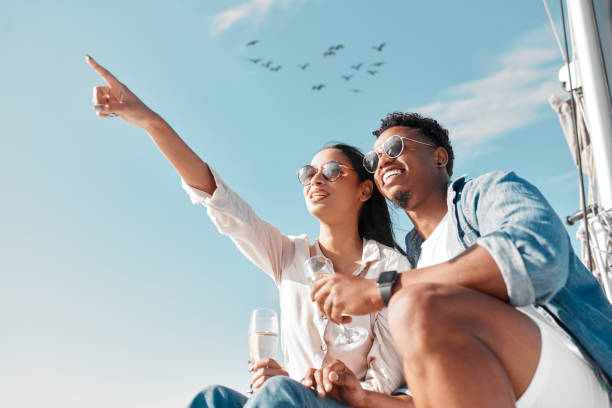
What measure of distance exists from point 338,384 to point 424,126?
2107 mm

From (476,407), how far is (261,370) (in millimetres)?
1556

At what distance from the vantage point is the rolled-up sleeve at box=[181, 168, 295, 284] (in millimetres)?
3834

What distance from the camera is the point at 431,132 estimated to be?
4242 millimetres

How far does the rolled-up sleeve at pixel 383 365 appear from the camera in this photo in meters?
3.25

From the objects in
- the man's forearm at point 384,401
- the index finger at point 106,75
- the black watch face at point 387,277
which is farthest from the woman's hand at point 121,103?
the man's forearm at point 384,401

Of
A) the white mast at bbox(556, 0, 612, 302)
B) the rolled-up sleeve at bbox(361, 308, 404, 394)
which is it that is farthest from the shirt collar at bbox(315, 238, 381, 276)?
the white mast at bbox(556, 0, 612, 302)

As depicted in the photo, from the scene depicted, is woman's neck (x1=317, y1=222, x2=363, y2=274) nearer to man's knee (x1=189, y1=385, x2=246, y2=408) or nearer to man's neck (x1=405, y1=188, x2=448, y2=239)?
man's neck (x1=405, y1=188, x2=448, y2=239)

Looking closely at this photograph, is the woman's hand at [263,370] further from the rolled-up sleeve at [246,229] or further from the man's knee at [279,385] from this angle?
the rolled-up sleeve at [246,229]

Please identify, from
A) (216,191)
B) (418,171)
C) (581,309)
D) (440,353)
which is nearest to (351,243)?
(418,171)

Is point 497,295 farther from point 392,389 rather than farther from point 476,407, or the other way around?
point 392,389

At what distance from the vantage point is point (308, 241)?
14.0 ft

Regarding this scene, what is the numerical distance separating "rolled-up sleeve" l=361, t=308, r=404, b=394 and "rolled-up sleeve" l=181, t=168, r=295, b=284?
3.16 feet

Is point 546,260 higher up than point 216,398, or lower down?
higher up

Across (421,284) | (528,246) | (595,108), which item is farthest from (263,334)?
(595,108)
